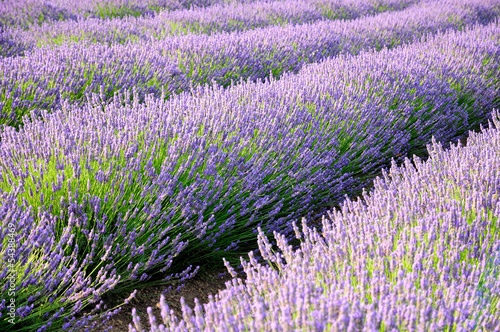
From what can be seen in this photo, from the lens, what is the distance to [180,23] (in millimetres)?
6238

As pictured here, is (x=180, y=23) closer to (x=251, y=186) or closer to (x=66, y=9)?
(x=66, y=9)

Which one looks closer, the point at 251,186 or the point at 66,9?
the point at 251,186

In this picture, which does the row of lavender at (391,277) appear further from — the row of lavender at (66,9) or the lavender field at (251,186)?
the row of lavender at (66,9)

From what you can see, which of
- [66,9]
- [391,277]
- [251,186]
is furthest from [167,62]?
[66,9]

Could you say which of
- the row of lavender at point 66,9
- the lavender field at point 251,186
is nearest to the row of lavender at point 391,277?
the lavender field at point 251,186

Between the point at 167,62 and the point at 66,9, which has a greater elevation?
the point at 66,9

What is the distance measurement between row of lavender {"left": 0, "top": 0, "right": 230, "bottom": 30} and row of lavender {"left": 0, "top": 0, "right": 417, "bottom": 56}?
33cm

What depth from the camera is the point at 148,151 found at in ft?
7.64

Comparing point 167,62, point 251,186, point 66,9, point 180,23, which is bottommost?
point 251,186

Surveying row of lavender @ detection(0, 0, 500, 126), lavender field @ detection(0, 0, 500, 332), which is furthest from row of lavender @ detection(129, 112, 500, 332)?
row of lavender @ detection(0, 0, 500, 126)

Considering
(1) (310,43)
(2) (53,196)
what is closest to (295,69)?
(1) (310,43)

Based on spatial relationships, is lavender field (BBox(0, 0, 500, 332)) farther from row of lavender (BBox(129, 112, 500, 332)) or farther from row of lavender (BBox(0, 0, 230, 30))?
row of lavender (BBox(0, 0, 230, 30))

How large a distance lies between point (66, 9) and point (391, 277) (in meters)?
7.02

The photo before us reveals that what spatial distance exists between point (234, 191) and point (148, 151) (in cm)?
52
